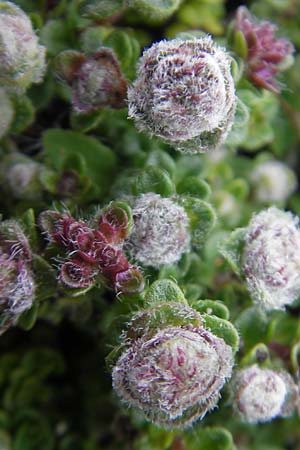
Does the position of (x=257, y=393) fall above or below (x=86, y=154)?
below

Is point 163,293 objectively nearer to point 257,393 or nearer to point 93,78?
point 257,393

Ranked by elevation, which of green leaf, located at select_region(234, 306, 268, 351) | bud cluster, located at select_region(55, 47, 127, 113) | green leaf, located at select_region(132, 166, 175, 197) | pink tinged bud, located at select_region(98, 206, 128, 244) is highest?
bud cluster, located at select_region(55, 47, 127, 113)

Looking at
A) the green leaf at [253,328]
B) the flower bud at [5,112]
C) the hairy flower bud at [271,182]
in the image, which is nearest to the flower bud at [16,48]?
the flower bud at [5,112]

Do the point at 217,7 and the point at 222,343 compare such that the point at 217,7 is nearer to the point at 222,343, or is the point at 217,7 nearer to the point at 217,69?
the point at 217,69

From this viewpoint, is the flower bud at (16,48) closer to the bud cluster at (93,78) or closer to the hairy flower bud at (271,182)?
the bud cluster at (93,78)

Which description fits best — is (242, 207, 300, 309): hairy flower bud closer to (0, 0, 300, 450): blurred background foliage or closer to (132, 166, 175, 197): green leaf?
(0, 0, 300, 450): blurred background foliage

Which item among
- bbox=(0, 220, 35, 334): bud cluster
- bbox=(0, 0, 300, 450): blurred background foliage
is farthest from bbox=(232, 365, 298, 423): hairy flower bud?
bbox=(0, 220, 35, 334): bud cluster

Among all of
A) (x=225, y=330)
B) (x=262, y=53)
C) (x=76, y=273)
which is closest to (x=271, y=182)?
(x=262, y=53)
